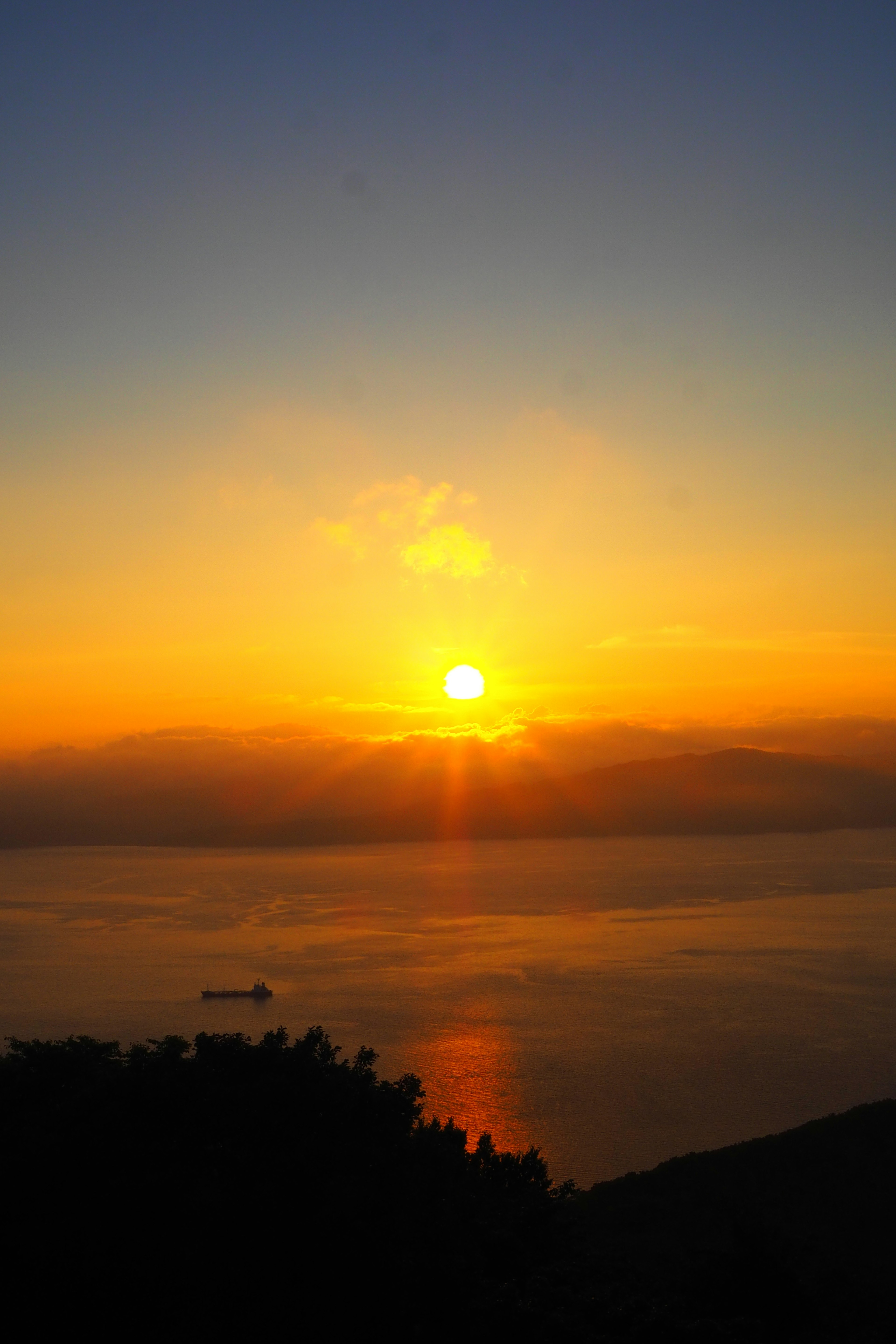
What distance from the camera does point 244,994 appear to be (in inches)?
2046

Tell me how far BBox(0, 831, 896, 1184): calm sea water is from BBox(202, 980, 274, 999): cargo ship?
676mm

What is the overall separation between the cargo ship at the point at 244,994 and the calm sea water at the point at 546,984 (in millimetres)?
676

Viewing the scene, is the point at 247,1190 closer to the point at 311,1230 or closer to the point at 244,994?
the point at 311,1230

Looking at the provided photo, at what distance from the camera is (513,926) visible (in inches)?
3031

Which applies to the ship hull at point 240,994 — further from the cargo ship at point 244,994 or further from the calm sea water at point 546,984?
the calm sea water at point 546,984

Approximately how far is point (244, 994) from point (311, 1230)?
141 ft

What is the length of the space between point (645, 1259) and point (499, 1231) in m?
6.13

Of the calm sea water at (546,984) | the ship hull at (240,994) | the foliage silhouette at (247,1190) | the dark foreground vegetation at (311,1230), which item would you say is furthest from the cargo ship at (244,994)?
the foliage silhouette at (247,1190)

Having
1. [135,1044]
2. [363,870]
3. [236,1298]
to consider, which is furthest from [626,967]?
[363,870]

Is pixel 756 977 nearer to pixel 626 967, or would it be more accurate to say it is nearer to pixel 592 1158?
pixel 626 967

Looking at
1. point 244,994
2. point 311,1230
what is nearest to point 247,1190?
point 311,1230

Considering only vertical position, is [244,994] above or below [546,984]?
above

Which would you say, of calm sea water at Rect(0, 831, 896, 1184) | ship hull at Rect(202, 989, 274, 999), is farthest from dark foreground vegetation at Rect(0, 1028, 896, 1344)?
ship hull at Rect(202, 989, 274, 999)

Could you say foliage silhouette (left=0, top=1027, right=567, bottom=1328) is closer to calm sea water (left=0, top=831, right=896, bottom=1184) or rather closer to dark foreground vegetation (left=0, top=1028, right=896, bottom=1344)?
dark foreground vegetation (left=0, top=1028, right=896, bottom=1344)
